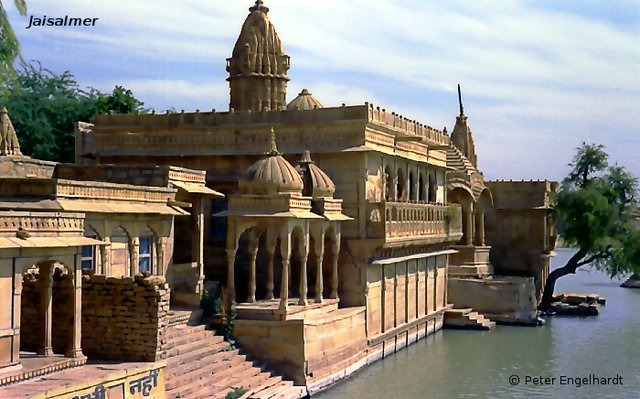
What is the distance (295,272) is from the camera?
76.2 feet

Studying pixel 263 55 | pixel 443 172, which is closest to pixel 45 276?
pixel 263 55

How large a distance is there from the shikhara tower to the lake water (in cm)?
853

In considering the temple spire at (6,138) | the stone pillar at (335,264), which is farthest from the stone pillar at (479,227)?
the temple spire at (6,138)

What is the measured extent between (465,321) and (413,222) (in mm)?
5664

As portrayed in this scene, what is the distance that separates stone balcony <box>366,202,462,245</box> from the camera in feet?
75.3

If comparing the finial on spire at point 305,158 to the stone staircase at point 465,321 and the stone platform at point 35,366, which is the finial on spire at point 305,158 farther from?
the stone staircase at point 465,321

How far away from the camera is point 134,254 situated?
17.7m

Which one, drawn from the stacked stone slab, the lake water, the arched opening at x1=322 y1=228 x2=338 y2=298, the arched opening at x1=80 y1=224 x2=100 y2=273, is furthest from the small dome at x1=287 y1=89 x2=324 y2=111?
the stacked stone slab

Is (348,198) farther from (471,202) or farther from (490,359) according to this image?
(471,202)

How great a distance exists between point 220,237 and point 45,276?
11117mm

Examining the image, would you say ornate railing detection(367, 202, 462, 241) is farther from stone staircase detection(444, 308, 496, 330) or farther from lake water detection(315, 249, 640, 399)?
lake water detection(315, 249, 640, 399)

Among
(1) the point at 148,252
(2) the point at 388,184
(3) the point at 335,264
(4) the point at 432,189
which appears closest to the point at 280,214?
(1) the point at 148,252

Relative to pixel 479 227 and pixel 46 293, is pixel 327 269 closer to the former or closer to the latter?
pixel 46 293

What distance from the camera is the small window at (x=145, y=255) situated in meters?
18.3
